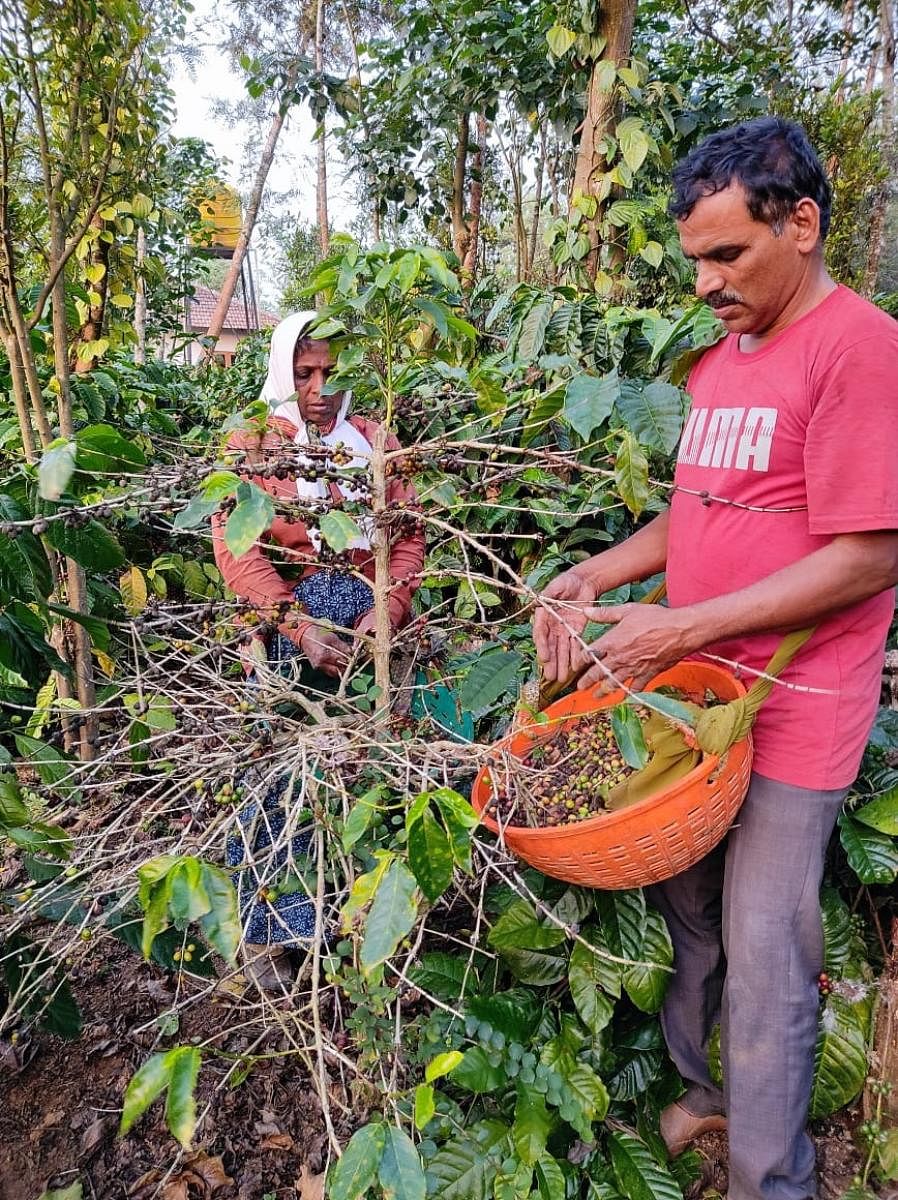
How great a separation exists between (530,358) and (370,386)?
32.9 inches

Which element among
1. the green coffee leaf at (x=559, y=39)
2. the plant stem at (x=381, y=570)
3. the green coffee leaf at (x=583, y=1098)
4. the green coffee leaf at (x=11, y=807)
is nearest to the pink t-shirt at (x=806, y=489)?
the plant stem at (x=381, y=570)

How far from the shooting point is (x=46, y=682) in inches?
87.8

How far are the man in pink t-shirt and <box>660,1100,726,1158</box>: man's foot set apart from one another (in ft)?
0.68

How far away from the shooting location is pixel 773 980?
132cm

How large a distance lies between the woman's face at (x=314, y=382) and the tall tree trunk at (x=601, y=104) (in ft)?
5.62

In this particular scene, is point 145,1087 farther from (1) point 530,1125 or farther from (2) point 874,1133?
(2) point 874,1133

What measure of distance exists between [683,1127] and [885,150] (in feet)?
37.8

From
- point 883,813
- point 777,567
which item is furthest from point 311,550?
point 883,813

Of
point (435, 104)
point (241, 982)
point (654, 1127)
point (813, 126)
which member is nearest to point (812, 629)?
point (654, 1127)

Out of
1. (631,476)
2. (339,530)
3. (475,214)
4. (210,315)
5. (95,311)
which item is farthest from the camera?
(210,315)

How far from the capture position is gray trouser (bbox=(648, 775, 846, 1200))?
1.31 metres

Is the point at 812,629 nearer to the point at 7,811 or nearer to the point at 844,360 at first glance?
the point at 844,360

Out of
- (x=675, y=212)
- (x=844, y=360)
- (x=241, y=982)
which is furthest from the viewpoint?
(x=241, y=982)

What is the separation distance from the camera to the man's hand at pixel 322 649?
5.44 feet
